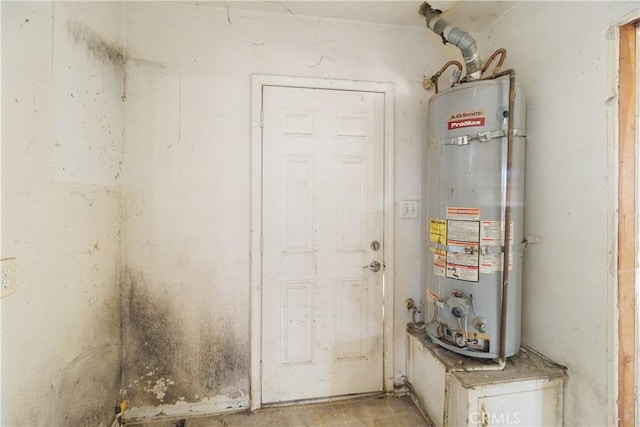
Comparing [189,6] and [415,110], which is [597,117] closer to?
[415,110]

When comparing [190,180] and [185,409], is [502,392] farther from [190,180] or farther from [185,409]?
[190,180]

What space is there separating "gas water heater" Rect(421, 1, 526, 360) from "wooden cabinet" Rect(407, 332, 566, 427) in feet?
0.27

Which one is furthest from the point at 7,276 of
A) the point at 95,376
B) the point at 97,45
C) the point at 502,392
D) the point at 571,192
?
the point at 571,192

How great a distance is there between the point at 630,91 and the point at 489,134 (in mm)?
531

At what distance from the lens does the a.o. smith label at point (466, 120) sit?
139cm

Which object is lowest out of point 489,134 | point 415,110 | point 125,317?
point 125,317

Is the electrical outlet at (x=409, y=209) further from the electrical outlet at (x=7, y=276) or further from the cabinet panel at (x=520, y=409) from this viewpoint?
the electrical outlet at (x=7, y=276)

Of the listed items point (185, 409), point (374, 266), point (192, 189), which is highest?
point (192, 189)

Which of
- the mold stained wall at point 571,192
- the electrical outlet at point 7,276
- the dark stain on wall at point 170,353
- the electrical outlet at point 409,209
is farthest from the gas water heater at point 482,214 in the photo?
the electrical outlet at point 7,276

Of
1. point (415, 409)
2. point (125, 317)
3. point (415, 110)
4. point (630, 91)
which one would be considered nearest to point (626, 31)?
point (630, 91)

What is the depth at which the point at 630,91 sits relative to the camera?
1.17m

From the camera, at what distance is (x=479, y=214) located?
1.39 meters

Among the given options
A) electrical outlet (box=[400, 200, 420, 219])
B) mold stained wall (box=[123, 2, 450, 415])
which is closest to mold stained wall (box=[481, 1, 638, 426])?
electrical outlet (box=[400, 200, 420, 219])

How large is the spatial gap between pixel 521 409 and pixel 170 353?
194 centimetres
